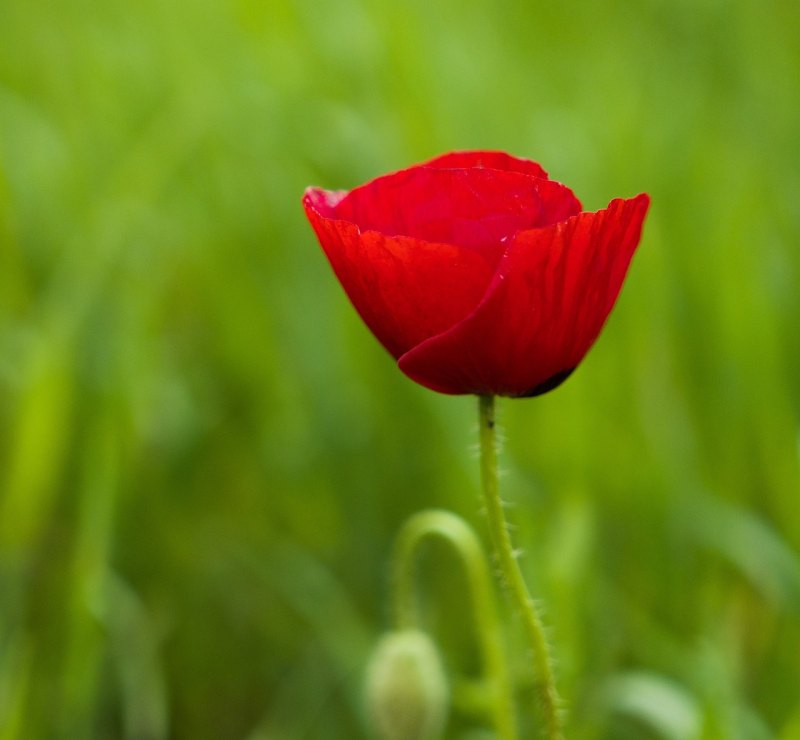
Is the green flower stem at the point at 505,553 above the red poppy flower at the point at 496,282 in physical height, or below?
below

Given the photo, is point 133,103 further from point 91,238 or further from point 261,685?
point 261,685

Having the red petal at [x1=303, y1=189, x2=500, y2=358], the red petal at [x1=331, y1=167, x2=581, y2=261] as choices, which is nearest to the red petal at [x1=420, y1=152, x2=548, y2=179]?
the red petal at [x1=331, y1=167, x2=581, y2=261]

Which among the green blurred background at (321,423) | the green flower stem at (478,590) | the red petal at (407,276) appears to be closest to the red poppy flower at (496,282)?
the red petal at (407,276)

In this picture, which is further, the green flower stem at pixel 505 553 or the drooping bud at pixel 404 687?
the drooping bud at pixel 404 687

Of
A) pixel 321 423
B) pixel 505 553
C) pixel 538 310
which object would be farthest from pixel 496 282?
pixel 321 423

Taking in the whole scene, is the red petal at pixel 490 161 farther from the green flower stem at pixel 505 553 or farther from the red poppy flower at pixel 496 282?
the green flower stem at pixel 505 553

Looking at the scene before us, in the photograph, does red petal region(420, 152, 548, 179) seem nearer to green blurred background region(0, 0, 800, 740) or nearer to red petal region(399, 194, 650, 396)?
red petal region(399, 194, 650, 396)

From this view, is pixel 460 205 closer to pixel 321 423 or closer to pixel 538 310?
pixel 538 310
